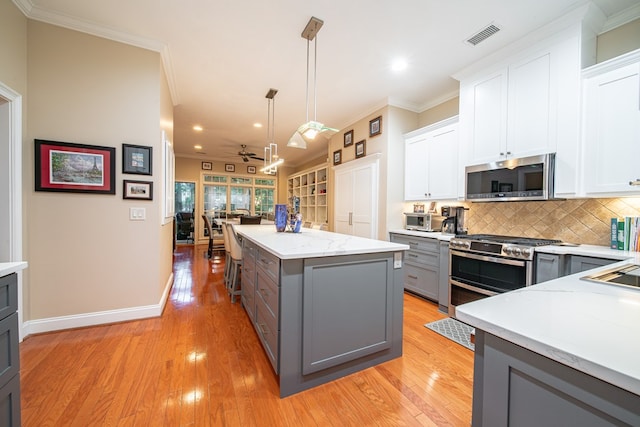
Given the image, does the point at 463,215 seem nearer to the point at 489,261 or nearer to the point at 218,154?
the point at 489,261

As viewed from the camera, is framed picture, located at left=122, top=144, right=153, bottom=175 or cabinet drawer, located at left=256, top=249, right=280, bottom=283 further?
framed picture, located at left=122, top=144, right=153, bottom=175

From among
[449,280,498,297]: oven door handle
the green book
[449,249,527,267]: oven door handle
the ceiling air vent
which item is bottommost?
[449,280,498,297]: oven door handle

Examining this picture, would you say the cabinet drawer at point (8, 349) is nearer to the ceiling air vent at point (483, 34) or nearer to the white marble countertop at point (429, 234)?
the white marble countertop at point (429, 234)

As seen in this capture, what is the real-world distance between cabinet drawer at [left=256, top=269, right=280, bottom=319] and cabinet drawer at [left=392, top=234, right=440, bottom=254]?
7.05 feet

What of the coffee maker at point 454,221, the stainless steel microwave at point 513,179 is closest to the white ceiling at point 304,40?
the stainless steel microwave at point 513,179

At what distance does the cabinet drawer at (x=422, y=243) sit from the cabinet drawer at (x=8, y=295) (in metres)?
3.39

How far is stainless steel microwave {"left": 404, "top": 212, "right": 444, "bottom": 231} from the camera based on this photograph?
137 inches

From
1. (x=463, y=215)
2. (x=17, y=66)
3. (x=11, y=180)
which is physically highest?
(x=17, y=66)

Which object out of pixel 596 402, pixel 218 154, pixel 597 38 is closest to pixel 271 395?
pixel 596 402

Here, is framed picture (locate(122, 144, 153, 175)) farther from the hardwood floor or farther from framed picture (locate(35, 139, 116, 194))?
the hardwood floor

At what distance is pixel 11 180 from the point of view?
2.01 m

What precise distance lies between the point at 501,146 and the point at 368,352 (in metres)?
2.50

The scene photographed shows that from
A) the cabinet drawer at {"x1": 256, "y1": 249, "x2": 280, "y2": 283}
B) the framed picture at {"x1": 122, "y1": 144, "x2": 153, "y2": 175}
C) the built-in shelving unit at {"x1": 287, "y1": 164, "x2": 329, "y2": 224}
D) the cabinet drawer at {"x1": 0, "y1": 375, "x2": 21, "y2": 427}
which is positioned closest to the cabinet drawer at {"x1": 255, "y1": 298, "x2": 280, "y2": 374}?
the cabinet drawer at {"x1": 256, "y1": 249, "x2": 280, "y2": 283}

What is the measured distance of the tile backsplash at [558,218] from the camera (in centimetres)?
223
